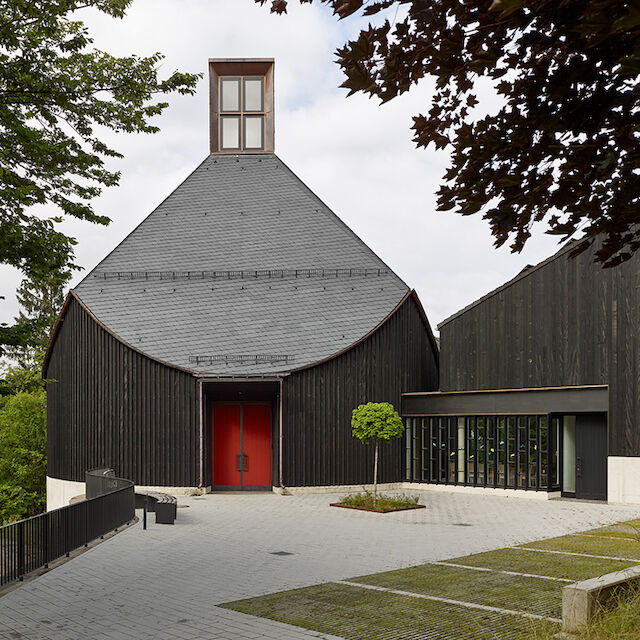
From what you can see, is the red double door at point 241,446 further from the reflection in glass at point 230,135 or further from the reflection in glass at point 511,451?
the reflection in glass at point 230,135

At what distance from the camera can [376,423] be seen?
19219 mm

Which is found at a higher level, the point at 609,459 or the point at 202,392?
the point at 202,392

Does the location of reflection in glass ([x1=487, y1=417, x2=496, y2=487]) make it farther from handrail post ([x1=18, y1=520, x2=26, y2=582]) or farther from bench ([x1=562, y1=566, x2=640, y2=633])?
bench ([x1=562, y1=566, x2=640, y2=633])

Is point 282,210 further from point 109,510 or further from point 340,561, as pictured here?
point 340,561

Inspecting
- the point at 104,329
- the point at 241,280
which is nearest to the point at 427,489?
the point at 241,280

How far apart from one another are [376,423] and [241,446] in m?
6.26

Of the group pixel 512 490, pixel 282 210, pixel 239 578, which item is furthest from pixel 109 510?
pixel 282 210

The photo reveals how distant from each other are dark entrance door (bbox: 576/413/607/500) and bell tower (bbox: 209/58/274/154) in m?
16.4

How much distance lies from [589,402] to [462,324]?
532cm

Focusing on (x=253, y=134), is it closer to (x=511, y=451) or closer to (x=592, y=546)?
(x=511, y=451)

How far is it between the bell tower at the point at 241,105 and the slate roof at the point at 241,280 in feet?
3.96

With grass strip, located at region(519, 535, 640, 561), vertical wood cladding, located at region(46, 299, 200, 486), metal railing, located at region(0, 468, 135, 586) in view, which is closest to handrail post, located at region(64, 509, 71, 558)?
metal railing, located at region(0, 468, 135, 586)

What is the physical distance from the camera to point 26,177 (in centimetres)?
1168

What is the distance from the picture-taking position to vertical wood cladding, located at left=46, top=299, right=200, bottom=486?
23.0 m
